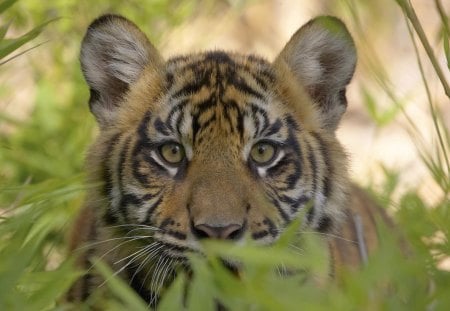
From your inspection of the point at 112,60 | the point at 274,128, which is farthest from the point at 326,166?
the point at 112,60

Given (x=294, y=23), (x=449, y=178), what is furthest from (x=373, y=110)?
(x=294, y=23)

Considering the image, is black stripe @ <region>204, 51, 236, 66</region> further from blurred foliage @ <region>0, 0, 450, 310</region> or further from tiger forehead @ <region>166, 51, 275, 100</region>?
blurred foliage @ <region>0, 0, 450, 310</region>

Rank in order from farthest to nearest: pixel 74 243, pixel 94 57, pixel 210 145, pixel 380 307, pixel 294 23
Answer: pixel 294 23
pixel 74 243
pixel 94 57
pixel 210 145
pixel 380 307

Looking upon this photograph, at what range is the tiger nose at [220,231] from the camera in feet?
7.47

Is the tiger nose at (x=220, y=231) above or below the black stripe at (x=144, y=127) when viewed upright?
below

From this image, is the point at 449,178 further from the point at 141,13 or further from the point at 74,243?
the point at 141,13

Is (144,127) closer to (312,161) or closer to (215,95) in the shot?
(215,95)

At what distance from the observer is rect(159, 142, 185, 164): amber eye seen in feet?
8.43

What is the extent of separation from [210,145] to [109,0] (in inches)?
77.8

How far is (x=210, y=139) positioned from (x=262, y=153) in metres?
0.15

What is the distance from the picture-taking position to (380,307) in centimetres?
141

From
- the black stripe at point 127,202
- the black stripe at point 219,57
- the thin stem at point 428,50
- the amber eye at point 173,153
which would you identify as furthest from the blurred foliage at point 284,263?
the black stripe at point 219,57

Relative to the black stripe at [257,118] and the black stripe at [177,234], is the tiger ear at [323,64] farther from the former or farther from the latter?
the black stripe at [177,234]

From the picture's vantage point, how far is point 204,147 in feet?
8.26
